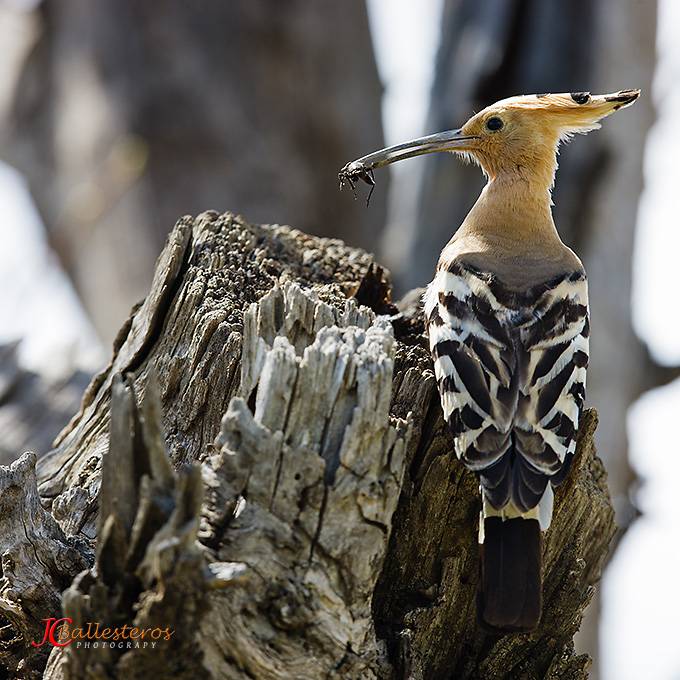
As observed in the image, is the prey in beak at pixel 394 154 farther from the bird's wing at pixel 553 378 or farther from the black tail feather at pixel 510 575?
the black tail feather at pixel 510 575

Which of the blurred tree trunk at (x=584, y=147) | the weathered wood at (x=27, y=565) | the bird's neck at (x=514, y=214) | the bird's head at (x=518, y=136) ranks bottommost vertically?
the weathered wood at (x=27, y=565)

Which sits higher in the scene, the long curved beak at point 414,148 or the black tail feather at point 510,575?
the long curved beak at point 414,148

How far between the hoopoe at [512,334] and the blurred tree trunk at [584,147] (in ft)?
Result: 6.21

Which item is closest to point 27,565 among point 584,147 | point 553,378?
point 553,378

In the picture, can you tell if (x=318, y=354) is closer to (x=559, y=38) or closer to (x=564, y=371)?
(x=564, y=371)

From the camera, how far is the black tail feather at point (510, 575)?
2.05 meters

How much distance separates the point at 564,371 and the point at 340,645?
1051 millimetres

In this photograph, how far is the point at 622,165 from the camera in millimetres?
5590

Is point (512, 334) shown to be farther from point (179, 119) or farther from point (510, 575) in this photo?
Result: point (179, 119)

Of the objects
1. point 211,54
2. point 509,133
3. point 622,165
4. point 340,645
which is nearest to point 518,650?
point 340,645

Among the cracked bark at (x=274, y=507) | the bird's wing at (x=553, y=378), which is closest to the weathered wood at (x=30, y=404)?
the cracked bark at (x=274, y=507)

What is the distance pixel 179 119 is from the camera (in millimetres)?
6160

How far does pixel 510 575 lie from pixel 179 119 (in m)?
4.62

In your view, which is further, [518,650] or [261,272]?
[261,272]
